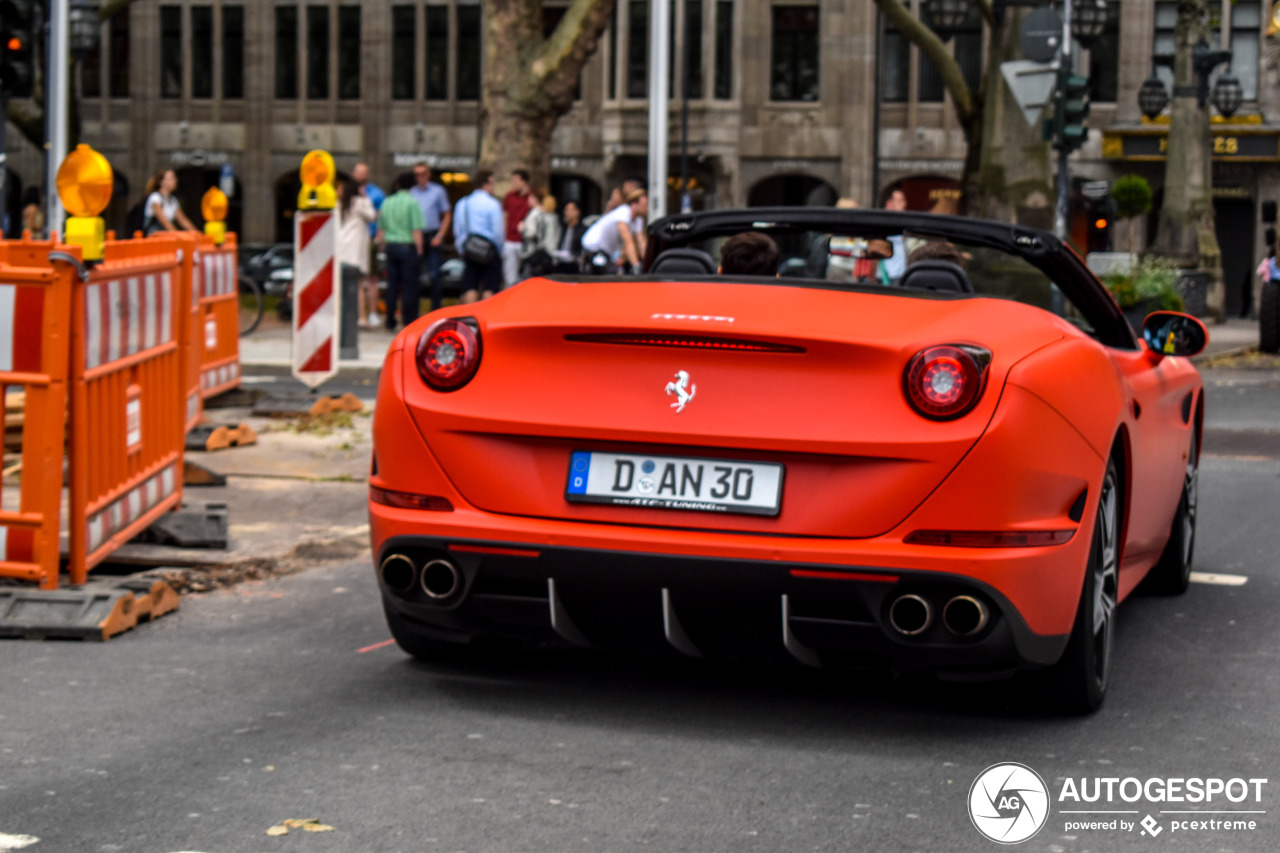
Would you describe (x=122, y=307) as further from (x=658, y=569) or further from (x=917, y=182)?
(x=917, y=182)

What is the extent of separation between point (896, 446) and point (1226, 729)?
120cm

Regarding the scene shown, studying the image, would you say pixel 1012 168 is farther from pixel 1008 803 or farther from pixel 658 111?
pixel 1008 803

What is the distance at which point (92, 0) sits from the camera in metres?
28.7

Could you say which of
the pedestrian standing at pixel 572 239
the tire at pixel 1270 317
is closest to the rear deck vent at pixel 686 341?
the pedestrian standing at pixel 572 239

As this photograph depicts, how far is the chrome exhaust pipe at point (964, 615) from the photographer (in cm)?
428

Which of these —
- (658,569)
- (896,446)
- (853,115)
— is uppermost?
(853,115)

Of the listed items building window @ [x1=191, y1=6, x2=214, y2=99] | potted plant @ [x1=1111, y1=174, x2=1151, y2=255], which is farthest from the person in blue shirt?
building window @ [x1=191, y1=6, x2=214, y2=99]

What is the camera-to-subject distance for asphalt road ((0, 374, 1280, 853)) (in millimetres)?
3705

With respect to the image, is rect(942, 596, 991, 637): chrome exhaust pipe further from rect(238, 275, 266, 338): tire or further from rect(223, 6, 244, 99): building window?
rect(223, 6, 244, 99): building window

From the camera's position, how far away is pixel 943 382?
4.30 m

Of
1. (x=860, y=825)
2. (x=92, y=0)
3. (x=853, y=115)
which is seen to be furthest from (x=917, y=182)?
(x=860, y=825)

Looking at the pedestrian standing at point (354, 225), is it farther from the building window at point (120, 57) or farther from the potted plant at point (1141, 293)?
the building window at point (120, 57)

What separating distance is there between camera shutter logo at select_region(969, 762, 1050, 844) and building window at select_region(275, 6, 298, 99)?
2100 inches

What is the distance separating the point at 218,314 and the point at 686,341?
8.73 m
